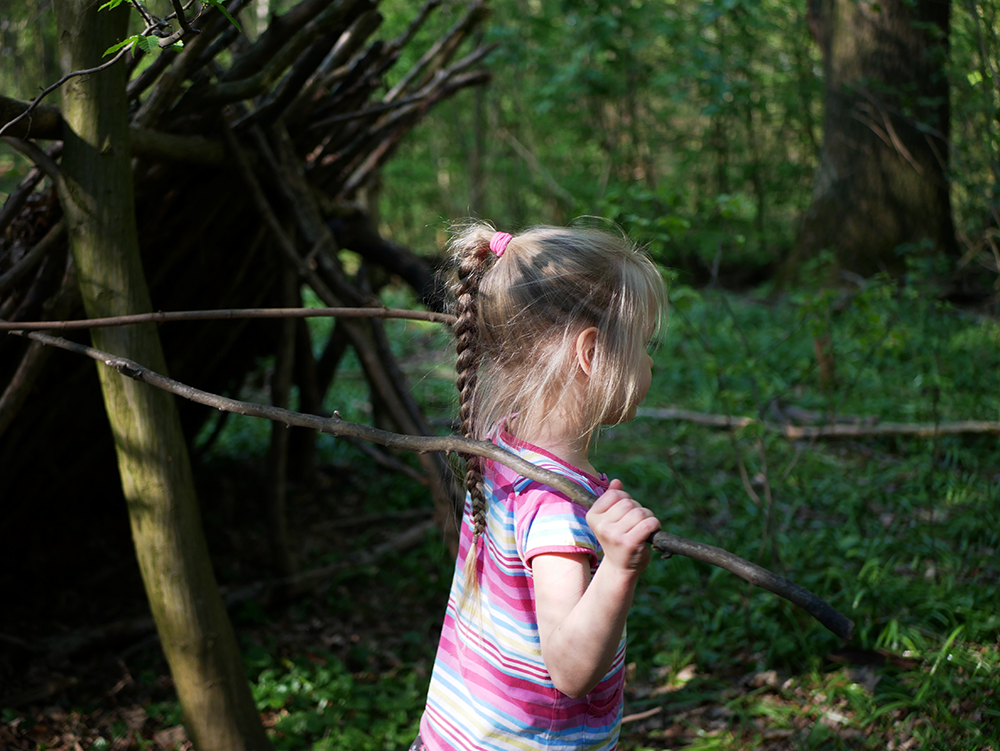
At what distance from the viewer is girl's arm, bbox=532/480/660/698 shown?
911 millimetres

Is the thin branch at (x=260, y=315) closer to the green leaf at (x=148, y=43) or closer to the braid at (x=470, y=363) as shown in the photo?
the braid at (x=470, y=363)

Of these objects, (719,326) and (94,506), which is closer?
(94,506)

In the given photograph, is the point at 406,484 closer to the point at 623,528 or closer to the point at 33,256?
the point at 33,256

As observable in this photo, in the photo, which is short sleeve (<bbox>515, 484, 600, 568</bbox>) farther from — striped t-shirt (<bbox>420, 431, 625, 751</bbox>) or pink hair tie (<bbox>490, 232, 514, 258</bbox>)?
pink hair tie (<bbox>490, 232, 514, 258</bbox>)

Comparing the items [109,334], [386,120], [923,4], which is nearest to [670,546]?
[109,334]

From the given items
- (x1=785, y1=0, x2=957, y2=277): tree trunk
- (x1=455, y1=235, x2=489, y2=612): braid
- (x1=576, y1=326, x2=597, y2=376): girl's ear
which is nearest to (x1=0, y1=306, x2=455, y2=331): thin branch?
(x1=455, y1=235, x2=489, y2=612): braid

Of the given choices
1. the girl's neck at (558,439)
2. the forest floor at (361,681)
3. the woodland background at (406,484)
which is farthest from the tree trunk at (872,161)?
the girl's neck at (558,439)

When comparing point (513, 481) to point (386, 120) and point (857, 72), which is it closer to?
point (386, 120)

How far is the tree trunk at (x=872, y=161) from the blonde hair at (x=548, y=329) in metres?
5.68

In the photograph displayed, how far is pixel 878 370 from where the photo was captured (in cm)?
559

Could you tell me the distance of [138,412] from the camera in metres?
1.82

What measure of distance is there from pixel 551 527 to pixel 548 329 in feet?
1.22

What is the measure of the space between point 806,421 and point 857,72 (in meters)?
3.70

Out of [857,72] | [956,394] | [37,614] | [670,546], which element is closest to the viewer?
[670,546]
